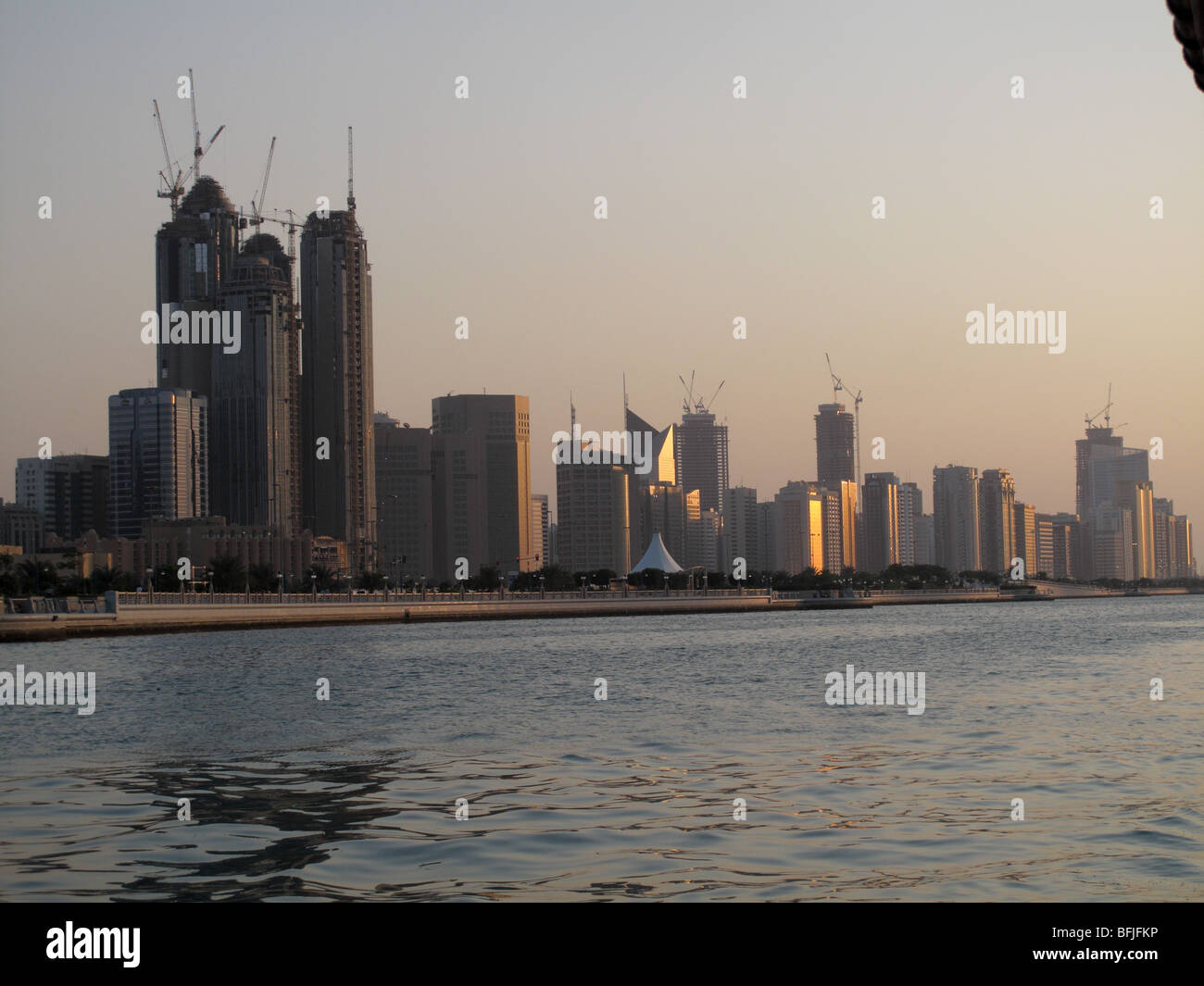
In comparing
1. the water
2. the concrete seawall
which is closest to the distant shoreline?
the concrete seawall

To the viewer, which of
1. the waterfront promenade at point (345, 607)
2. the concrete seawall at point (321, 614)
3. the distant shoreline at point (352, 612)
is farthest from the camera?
the waterfront promenade at point (345, 607)

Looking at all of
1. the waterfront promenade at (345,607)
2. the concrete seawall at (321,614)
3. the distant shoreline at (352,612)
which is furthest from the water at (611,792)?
the waterfront promenade at (345,607)

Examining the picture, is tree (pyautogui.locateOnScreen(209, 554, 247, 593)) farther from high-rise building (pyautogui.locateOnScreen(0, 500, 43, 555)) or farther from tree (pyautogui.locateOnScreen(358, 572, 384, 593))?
high-rise building (pyautogui.locateOnScreen(0, 500, 43, 555))

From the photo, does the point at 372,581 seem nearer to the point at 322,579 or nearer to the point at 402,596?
the point at 322,579

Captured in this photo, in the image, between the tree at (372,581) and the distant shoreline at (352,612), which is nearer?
the distant shoreline at (352,612)

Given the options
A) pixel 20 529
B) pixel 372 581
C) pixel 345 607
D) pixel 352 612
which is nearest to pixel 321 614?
pixel 345 607

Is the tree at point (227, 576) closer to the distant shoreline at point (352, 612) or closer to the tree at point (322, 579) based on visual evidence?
the tree at point (322, 579)
